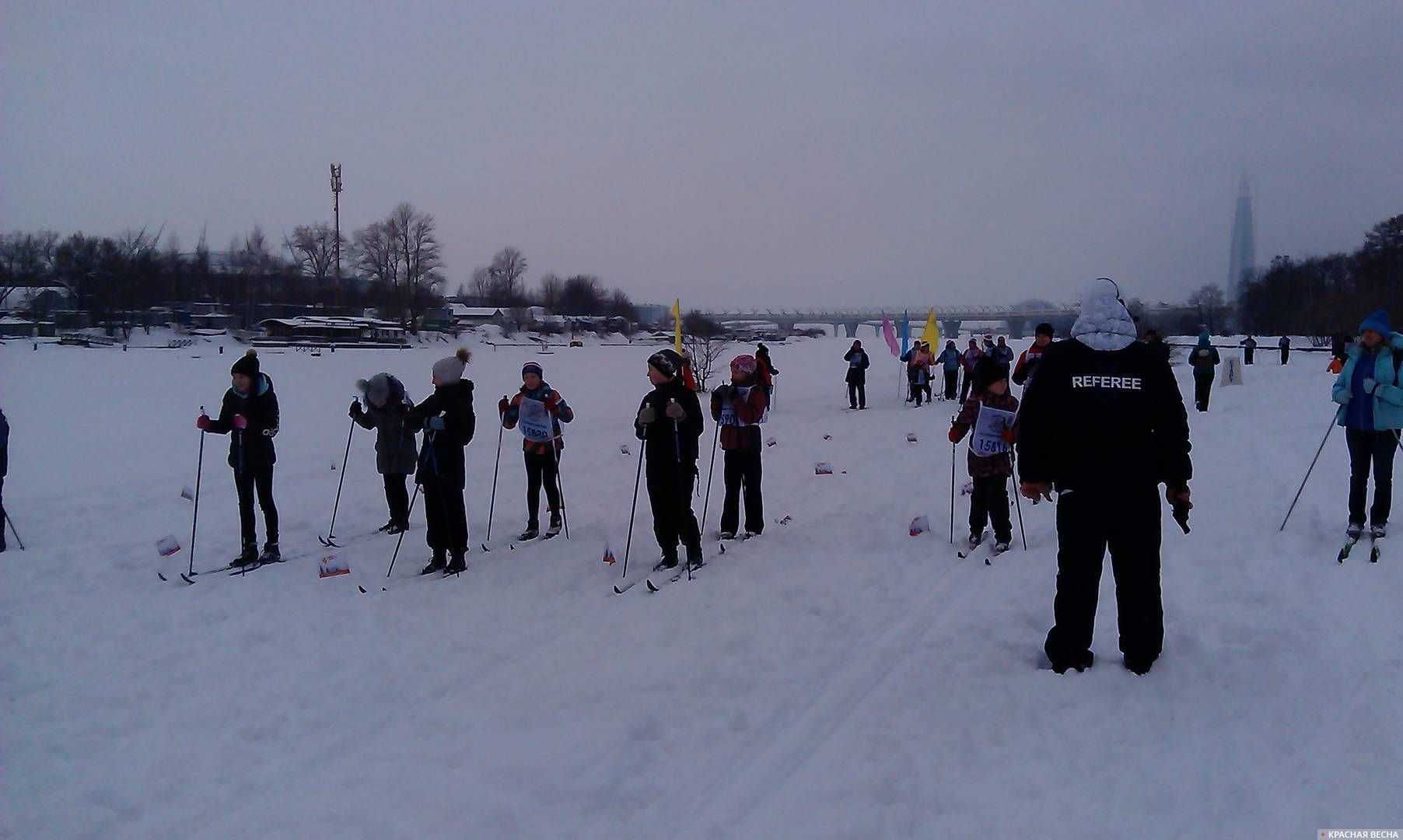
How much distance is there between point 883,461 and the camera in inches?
539

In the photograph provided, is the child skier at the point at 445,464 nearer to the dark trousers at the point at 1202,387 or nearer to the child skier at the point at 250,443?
the child skier at the point at 250,443

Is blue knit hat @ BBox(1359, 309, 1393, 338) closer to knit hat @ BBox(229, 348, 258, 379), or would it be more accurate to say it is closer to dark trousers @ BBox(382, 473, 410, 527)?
dark trousers @ BBox(382, 473, 410, 527)

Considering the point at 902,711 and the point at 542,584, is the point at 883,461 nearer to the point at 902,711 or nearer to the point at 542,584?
the point at 542,584

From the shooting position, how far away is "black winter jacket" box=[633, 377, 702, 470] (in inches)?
299

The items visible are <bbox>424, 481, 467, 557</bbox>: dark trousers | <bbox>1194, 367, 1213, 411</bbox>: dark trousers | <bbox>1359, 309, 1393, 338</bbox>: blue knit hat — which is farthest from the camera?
<bbox>1194, 367, 1213, 411</bbox>: dark trousers

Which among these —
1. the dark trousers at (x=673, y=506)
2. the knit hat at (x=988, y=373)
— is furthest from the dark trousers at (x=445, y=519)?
the knit hat at (x=988, y=373)

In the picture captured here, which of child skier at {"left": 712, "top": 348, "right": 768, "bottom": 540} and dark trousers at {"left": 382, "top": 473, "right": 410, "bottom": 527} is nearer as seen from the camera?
child skier at {"left": 712, "top": 348, "right": 768, "bottom": 540}

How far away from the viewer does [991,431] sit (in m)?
7.82

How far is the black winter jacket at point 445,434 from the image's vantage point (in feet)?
25.9

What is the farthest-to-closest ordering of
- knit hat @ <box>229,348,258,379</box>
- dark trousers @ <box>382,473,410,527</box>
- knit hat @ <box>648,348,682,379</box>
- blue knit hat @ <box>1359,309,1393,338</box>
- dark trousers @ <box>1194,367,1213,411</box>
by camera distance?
dark trousers @ <box>1194,367,1213,411</box> < dark trousers @ <box>382,473,410,527</box> < knit hat @ <box>229,348,258,379</box> < knit hat @ <box>648,348,682,379</box> < blue knit hat @ <box>1359,309,1393,338</box>

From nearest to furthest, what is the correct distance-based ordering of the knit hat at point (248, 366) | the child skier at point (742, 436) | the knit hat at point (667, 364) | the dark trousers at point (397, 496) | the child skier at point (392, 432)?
the knit hat at point (667, 364)
the knit hat at point (248, 366)
the child skier at point (742, 436)
the child skier at point (392, 432)
the dark trousers at point (397, 496)

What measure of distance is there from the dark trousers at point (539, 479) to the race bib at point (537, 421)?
0.18 m

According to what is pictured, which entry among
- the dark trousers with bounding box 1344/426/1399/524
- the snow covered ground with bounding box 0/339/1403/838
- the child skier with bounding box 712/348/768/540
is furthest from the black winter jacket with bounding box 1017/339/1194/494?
the child skier with bounding box 712/348/768/540

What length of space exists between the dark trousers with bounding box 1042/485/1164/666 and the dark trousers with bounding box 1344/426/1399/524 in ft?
12.7
